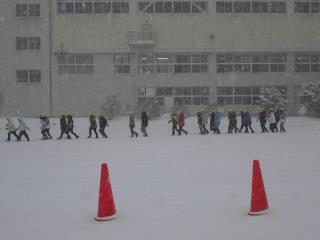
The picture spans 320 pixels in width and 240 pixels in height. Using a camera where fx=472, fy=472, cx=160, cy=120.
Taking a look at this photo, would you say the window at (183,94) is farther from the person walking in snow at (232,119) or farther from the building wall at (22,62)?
the person walking in snow at (232,119)

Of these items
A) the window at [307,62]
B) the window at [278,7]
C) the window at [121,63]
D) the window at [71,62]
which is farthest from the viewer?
the window at [307,62]

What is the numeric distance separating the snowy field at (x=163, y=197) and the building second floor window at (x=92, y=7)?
98.9 ft

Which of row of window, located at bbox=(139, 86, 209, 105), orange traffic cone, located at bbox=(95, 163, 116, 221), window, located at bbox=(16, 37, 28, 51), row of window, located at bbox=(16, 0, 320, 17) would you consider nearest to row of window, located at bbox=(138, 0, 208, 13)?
row of window, located at bbox=(16, 0, 320, 17)

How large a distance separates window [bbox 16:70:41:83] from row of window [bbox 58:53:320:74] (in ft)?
7.00

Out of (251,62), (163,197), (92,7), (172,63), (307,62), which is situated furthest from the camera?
(307,62)

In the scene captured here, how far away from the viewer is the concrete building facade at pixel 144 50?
140 feet

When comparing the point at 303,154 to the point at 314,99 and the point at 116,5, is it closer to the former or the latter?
the point at 314,99

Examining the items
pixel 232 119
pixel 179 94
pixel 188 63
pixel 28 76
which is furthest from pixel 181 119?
pixel 28 76

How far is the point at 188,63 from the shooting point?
143 ft

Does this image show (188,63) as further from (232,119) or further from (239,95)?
(232,119)

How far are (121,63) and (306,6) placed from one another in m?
17.9

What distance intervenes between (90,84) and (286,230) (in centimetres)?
3841

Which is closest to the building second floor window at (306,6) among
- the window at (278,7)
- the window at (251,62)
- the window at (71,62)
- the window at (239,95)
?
the window at (278,7)

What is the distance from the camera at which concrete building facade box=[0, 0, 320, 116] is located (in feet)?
140
